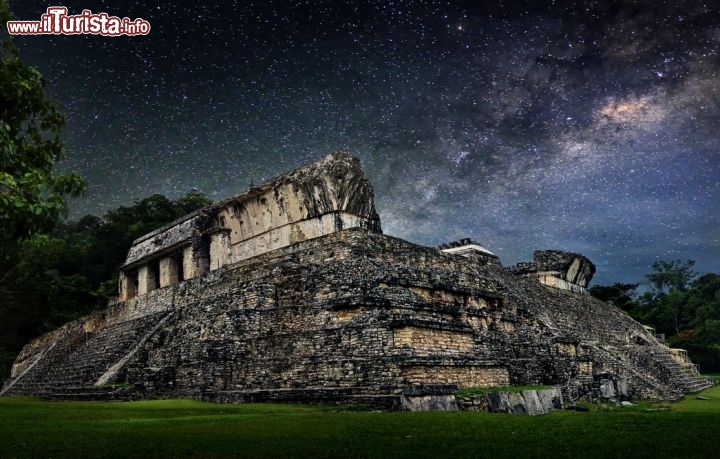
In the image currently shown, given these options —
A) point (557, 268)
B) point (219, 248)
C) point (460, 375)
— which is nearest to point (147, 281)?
point (219, 248)

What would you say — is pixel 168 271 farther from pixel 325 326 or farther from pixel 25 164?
pixel 25 164

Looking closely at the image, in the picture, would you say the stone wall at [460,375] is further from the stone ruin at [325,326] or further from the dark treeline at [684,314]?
the dark treeline at [684,314]

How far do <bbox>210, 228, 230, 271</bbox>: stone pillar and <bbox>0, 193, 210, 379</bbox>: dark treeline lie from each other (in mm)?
7235

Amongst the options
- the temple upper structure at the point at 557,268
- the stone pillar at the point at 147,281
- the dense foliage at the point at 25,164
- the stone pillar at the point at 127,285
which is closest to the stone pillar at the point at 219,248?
the stone pillar at the point at 147,281

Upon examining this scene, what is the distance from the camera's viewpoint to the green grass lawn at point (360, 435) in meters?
5.74

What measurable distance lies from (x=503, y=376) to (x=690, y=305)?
3663 centimetres

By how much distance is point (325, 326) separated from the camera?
42.7ft

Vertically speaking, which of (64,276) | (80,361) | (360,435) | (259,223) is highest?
(64,276)

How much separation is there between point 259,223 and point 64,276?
20.1 metres

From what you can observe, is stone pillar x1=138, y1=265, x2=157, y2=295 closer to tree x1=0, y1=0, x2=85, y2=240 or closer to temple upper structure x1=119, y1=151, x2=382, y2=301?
temple upper structure x1=119, y1=151, x2=382, y2=301

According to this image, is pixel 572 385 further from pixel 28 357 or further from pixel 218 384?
pixel 28 357

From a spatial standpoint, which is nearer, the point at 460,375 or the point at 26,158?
the point at 26,158

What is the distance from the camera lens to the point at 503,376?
13.1 meters

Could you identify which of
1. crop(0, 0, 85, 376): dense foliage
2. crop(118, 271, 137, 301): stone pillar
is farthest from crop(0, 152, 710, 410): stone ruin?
crop(0, 0, 85, 376): dense foliage
